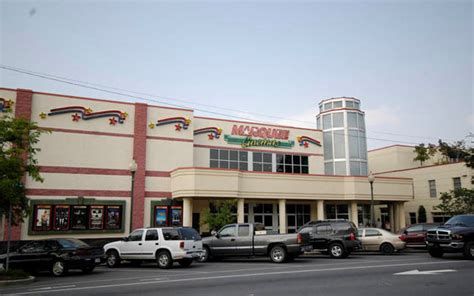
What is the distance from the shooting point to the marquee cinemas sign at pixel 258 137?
33219mm

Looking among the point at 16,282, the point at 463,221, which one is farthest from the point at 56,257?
the point at 463,221

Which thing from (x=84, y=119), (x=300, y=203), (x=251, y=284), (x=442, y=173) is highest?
(x=84, y=119)

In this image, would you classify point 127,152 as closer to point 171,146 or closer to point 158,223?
point 171,146

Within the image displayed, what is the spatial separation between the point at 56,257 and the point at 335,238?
500 inches

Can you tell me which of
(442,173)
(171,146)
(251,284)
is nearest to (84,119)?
(171,146)

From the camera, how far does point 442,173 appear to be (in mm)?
37375

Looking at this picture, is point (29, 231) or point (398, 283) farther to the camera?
point (29, 231)

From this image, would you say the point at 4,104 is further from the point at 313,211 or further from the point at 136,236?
the point at 313,211

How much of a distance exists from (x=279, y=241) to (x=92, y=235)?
14.4m

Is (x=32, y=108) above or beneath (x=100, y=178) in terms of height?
above

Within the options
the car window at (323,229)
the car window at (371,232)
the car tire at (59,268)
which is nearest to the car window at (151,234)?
the car tire at (59,268)

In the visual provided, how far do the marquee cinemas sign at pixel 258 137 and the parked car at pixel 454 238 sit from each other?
17851 mm

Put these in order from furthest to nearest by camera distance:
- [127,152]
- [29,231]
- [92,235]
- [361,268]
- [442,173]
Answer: [442,173] → [127,152] → [92,235] → [29,231] → [361,268]

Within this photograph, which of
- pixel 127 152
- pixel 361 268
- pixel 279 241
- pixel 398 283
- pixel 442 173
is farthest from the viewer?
pixel 442 173
